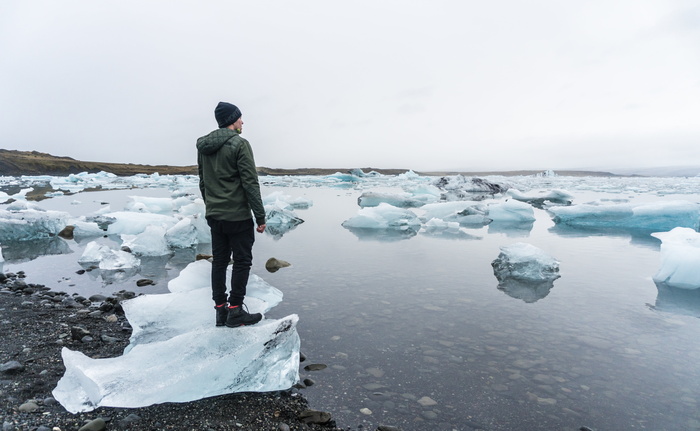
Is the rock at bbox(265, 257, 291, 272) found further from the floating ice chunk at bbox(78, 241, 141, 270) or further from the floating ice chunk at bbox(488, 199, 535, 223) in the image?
the floating ice chunk at bbox(488, 199, 535, 223)

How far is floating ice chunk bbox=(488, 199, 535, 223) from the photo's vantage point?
14.8 metres

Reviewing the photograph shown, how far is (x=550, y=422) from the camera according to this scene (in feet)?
9.23

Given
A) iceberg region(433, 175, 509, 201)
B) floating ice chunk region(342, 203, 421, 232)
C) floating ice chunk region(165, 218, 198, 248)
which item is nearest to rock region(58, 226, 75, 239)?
floating ice chunk region(165, 218, 198, 248)

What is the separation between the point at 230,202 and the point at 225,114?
3.08ft

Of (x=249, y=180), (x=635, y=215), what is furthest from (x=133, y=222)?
(x=635, y=215)

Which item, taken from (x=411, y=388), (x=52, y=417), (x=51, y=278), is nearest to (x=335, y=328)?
(x=411, y=388)

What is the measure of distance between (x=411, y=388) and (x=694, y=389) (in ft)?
7.97

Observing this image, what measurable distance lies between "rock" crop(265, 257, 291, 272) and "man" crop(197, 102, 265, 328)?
339cm

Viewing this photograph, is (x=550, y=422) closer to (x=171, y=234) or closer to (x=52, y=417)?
(x=52, y=417)

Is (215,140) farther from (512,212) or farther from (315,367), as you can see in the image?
(512,212)

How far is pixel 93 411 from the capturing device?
2.85m

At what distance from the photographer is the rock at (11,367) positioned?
129 inches

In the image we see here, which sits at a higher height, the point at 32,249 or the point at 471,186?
the point at 471,186

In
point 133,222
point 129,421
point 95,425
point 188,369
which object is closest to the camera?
point 95,425
